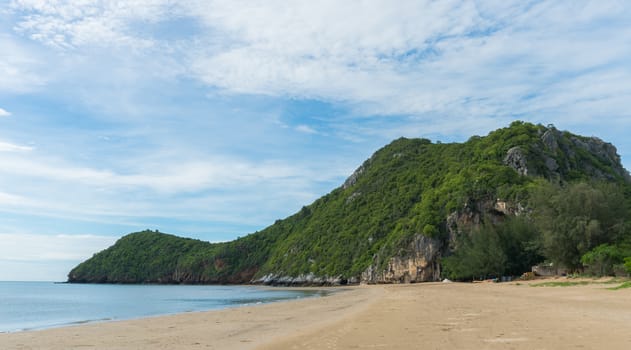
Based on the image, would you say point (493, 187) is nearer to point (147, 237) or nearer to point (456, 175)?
point (456, 175)

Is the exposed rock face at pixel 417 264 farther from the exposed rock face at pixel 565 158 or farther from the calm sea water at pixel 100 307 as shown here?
the calm sea water at pixel 100 307

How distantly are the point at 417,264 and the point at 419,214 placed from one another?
10958 mm

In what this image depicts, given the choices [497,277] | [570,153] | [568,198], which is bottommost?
[497,277]

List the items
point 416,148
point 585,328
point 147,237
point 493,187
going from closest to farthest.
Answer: point 585,328 < point 493,187 < point 416,148 < point 147,237

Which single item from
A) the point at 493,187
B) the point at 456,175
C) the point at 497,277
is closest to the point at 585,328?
the point at 497,277

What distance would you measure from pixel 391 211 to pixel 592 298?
265ft

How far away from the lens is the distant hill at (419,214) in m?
69.9

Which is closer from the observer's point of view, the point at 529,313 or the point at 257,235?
the point at 529,313

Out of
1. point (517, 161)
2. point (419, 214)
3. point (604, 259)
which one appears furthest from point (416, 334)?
point (419, 214)

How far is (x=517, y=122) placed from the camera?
9312cm

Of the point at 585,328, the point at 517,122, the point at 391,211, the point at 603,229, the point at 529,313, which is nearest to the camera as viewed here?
the point at 585,328

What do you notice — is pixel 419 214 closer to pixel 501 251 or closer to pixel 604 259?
pixel 501 251

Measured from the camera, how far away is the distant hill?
69.9 meters

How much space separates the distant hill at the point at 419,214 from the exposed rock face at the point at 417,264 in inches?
6.5
